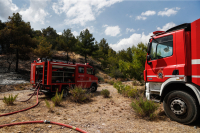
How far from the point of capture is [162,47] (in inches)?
200

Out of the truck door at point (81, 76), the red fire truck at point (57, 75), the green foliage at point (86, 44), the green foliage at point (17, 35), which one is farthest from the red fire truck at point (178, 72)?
the green foliage at point (86, 44)

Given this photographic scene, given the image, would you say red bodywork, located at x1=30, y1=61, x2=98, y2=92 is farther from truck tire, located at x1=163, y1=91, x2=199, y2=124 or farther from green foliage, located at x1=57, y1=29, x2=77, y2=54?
green foliage, located at x1=57, y1=29, x2=77, y2=54

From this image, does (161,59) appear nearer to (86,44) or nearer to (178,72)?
(178,72)

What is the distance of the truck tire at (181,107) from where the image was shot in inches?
151

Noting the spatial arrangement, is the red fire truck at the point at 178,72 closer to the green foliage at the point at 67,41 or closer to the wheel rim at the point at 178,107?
the wheel rim at the point at 178,107

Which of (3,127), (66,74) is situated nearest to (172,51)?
(3,127)

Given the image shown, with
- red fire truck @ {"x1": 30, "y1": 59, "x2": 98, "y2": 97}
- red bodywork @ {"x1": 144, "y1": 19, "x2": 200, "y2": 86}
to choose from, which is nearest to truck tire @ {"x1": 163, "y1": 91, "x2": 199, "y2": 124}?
red bodywork @ {"x1": 144, "y1": 19, "x2": 200, "y2": 86}

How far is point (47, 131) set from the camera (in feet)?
11.9

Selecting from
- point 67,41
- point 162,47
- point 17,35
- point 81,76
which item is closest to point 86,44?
point 67,41

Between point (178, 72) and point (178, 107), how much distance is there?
123 cm

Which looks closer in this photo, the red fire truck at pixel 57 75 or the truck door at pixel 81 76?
the red fire truck at pixel 57 75

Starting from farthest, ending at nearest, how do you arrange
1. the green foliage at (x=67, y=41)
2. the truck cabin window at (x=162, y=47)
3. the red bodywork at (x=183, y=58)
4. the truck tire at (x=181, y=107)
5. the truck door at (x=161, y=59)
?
the green foliage at (x=67, y=41), the truck cabin window at (x=162, y=47), the truck door at (x=161, y=59), the red bodywork at (x=183, y=58), the truck tire at (x=181, y=107)

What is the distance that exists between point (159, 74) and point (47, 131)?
180 inches

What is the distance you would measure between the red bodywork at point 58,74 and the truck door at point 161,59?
169 inches
